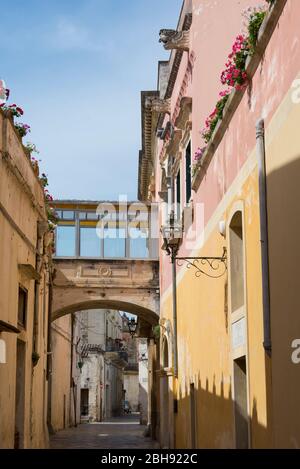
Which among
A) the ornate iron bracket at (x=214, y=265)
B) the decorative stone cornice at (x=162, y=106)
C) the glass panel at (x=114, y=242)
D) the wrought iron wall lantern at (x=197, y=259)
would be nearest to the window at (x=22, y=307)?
the wrought iron wall lantern at (x=197, y=259)

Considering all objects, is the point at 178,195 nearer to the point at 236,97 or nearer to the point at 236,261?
the point at 236,261

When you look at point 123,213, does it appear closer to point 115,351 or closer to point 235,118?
point 235,118

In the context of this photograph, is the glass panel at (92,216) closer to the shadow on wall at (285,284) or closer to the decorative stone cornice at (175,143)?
the decorative stone cornice at (175,143)

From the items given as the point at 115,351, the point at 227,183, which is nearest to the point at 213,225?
the point at 227,183

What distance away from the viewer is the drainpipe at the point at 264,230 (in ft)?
28.2

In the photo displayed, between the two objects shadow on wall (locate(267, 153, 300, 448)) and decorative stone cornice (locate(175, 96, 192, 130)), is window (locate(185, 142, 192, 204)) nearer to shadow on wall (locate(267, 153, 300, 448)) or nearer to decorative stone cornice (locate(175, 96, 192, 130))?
decorative stone cornice (locate(175, 96, 192, 130))

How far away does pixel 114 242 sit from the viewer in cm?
A: 2503

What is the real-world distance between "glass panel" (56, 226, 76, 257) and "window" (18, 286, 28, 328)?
8.14 m

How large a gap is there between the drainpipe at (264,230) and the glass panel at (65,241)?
→ 16344 mm

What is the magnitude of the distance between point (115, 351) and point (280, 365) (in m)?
51.0

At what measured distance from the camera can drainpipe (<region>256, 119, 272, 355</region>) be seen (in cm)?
860

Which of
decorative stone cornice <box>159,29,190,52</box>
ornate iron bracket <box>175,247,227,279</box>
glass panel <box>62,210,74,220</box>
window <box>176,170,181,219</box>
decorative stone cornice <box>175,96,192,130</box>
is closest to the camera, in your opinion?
ornate iron bracket <box>175,247,227,279</box>

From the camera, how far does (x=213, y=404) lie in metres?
12.6

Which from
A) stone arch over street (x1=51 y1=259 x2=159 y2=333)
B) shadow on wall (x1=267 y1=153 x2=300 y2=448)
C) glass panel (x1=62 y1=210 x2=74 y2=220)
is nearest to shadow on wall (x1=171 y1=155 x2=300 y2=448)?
shadow on wall (x1=267 y1=153 x2=300 y2=448)
